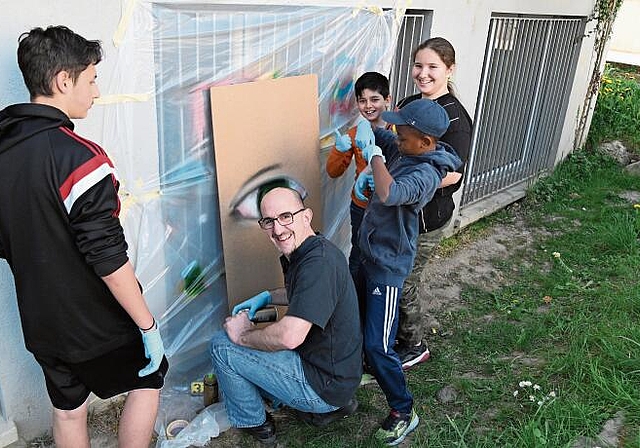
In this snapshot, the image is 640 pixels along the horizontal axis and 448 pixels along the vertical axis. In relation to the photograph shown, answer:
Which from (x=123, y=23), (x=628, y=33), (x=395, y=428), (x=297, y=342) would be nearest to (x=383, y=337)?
(x=395, y=428)

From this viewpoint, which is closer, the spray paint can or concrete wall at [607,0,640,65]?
the spray paint can

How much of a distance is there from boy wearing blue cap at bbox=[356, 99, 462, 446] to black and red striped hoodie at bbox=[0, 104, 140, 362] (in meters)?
1.18

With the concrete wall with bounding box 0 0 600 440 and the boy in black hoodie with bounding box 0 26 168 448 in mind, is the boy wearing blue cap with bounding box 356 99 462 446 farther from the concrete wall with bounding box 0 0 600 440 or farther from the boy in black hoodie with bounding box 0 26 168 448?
the boy in black hoodie with bounding box 0 26 168 448

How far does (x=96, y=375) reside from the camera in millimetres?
1994

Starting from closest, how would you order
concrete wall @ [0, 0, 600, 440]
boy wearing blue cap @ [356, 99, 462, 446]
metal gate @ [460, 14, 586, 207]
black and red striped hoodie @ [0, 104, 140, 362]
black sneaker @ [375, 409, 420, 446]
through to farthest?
black and red striped hoodie @ [0, 104, 140, 362]
concrete wall @ [0, 0, 600, 440]
boy wearing blue cap @ [356, 99, 462, 446]
black sneaker @ [375, 409, 420, 446]
metal gate @ [460, 14, 586, 207]

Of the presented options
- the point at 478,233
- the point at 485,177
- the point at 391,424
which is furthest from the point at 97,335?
the point at 485,177

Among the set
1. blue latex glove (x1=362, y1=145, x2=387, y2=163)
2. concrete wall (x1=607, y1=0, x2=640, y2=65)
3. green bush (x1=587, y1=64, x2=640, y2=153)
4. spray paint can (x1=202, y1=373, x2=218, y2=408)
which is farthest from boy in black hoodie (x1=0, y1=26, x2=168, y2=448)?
concrete wall (x1=607, y1=0, x2=640, y2=65)

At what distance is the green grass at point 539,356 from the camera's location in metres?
2.74

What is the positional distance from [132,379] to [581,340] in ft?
8.60

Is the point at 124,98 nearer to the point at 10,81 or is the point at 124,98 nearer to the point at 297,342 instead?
the point at 10,81

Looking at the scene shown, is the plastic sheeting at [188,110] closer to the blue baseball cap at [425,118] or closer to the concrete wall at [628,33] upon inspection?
the blue baseball cap at [425,118]

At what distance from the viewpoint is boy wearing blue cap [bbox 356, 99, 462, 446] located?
2.47m

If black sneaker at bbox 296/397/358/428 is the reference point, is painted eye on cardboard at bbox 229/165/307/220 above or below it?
above

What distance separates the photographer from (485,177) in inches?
223
